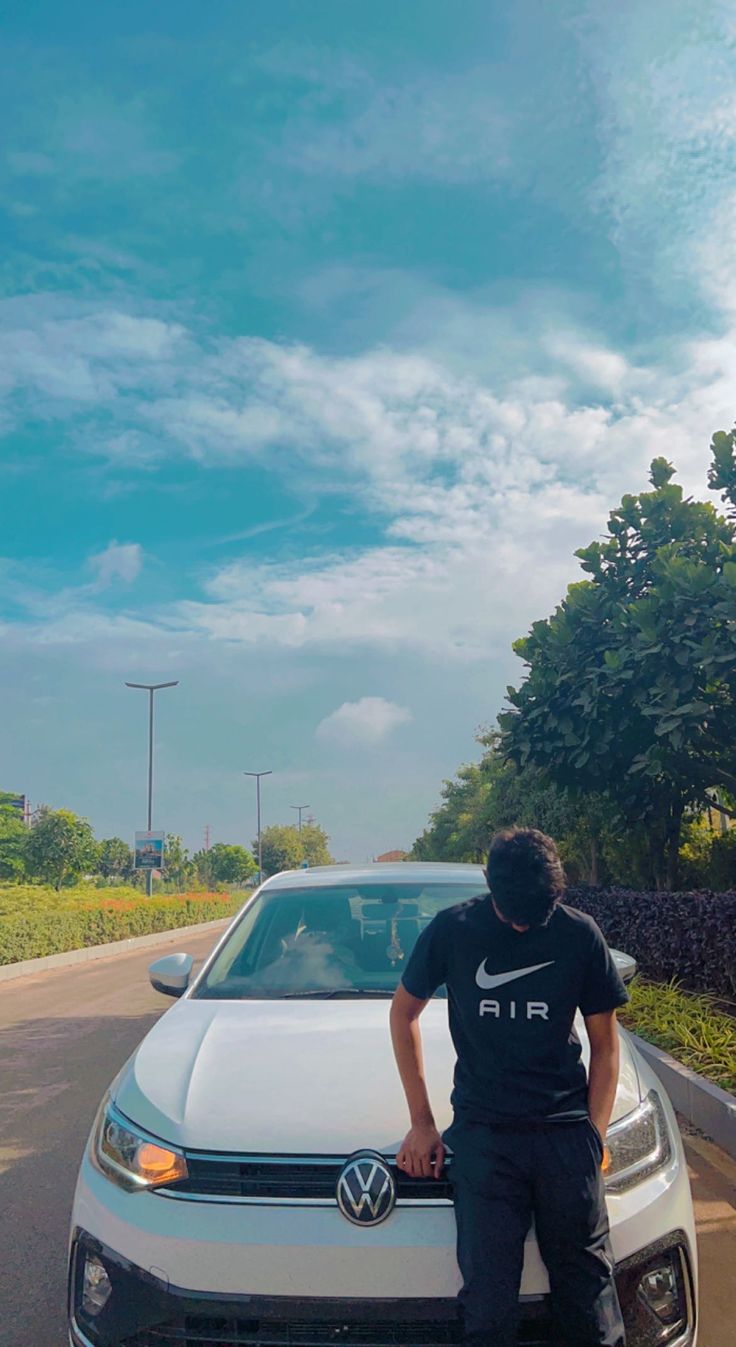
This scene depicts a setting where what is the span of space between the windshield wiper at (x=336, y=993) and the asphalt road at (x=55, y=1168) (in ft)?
4.05

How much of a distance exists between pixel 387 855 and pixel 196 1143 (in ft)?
402

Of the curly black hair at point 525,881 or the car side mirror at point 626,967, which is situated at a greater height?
the curly black hair at point 525,881

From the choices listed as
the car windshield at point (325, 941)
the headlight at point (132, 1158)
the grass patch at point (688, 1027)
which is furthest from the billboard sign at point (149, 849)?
the headlight at point (132, 1158)

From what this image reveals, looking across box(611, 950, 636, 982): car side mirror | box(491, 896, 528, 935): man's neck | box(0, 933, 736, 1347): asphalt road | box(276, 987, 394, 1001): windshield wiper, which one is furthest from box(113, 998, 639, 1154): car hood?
box(0, 933, 736, 1347): asphalt road

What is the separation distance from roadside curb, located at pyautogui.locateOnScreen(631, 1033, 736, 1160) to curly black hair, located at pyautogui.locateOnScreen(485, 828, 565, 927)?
3.59m

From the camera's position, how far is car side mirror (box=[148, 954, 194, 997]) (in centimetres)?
403

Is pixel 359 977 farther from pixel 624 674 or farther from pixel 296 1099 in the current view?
pixel 624 674

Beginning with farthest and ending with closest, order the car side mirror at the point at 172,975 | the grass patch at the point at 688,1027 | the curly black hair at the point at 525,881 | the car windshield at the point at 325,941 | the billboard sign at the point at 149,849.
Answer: the billboard sign at the point at 149,849, the grass patch at the point at 688,1027, the car side mirror at the point at 172,975, the car windshield at the point at 325,941, the curly black hair at the point at 525,881

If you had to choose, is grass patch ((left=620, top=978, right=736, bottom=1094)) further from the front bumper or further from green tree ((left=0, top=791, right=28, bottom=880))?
green tree ((left=0, top=791, right=28, bottom=880))

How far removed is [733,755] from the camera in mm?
12945

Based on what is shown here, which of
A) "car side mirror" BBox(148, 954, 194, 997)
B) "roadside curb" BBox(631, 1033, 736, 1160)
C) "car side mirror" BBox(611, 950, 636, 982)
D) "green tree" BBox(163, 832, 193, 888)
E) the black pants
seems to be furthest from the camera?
"green tree" BBox(163, 832, 193, 888)

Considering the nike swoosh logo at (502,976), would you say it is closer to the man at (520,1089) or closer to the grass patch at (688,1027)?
the man at (520,1089)

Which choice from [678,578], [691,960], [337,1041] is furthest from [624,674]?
[337,1041]

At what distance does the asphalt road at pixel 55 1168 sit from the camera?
3459 millimetres
